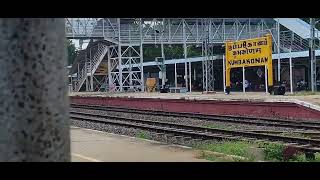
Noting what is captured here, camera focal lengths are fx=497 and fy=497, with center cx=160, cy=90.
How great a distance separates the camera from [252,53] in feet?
120

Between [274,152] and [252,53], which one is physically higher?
[252,53]

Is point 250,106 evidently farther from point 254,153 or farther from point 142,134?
point 254,153

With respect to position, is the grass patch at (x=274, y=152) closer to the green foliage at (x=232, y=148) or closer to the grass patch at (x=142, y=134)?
the green foliage at (x=232, y=148)

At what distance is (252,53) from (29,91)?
35353mm

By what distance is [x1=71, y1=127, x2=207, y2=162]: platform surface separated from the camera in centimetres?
905

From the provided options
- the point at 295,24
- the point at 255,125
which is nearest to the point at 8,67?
the point at 255,125

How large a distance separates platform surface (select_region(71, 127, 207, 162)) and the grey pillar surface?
6315mm

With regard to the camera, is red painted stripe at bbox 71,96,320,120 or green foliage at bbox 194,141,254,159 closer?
green foliage at bbox 194,141,254,159

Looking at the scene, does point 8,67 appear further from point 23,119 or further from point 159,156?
point 159,156

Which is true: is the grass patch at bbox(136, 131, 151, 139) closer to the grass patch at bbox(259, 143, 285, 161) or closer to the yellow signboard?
the grass patch at bbox(259, 143, 285, 161)

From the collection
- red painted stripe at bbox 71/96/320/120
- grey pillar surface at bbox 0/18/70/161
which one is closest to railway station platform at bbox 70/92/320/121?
red painted stripe at bbox 71/96/320/120

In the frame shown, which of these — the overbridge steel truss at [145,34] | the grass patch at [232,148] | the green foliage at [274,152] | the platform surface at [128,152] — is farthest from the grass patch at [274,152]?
the overbridge steel truss at [145,34]

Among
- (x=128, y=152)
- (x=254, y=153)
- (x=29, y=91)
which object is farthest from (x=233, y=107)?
(x=29, y=91)

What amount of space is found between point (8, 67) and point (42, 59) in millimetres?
153
